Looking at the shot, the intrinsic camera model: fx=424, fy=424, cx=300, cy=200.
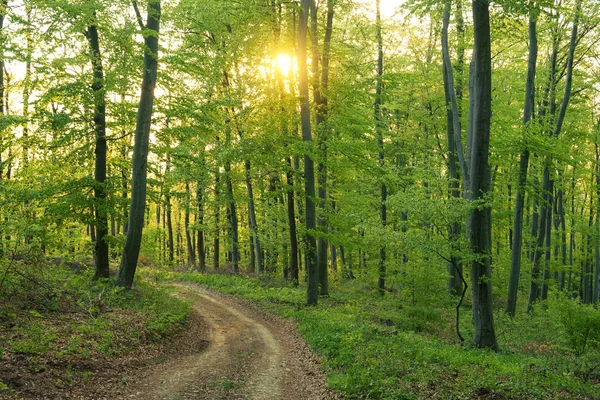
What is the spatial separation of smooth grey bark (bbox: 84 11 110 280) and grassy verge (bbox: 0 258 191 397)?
1.68 metres

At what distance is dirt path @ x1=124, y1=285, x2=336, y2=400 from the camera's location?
8.15 m

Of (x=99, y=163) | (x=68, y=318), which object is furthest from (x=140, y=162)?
(x=68, y=318)

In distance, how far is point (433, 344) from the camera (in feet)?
37.6

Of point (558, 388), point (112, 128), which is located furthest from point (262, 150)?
point (558, 388)

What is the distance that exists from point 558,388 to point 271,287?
14.3 meters

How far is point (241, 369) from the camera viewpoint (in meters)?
9.68

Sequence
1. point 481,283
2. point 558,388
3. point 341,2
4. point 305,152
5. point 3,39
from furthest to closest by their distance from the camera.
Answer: point 341,2 → point 305,152 → point 3,39 → point 481,283 → point 558,388

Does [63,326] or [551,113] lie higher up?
[551,113]

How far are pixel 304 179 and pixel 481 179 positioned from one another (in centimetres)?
795

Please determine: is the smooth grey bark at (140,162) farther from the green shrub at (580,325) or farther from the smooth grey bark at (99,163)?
the green shrub at (580,325)

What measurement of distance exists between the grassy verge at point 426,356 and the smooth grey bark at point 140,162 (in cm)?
566

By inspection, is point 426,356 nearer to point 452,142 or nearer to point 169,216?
point 452,142

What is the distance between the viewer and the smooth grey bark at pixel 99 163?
14859 millimetres

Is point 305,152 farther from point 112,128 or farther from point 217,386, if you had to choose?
point 217,386
